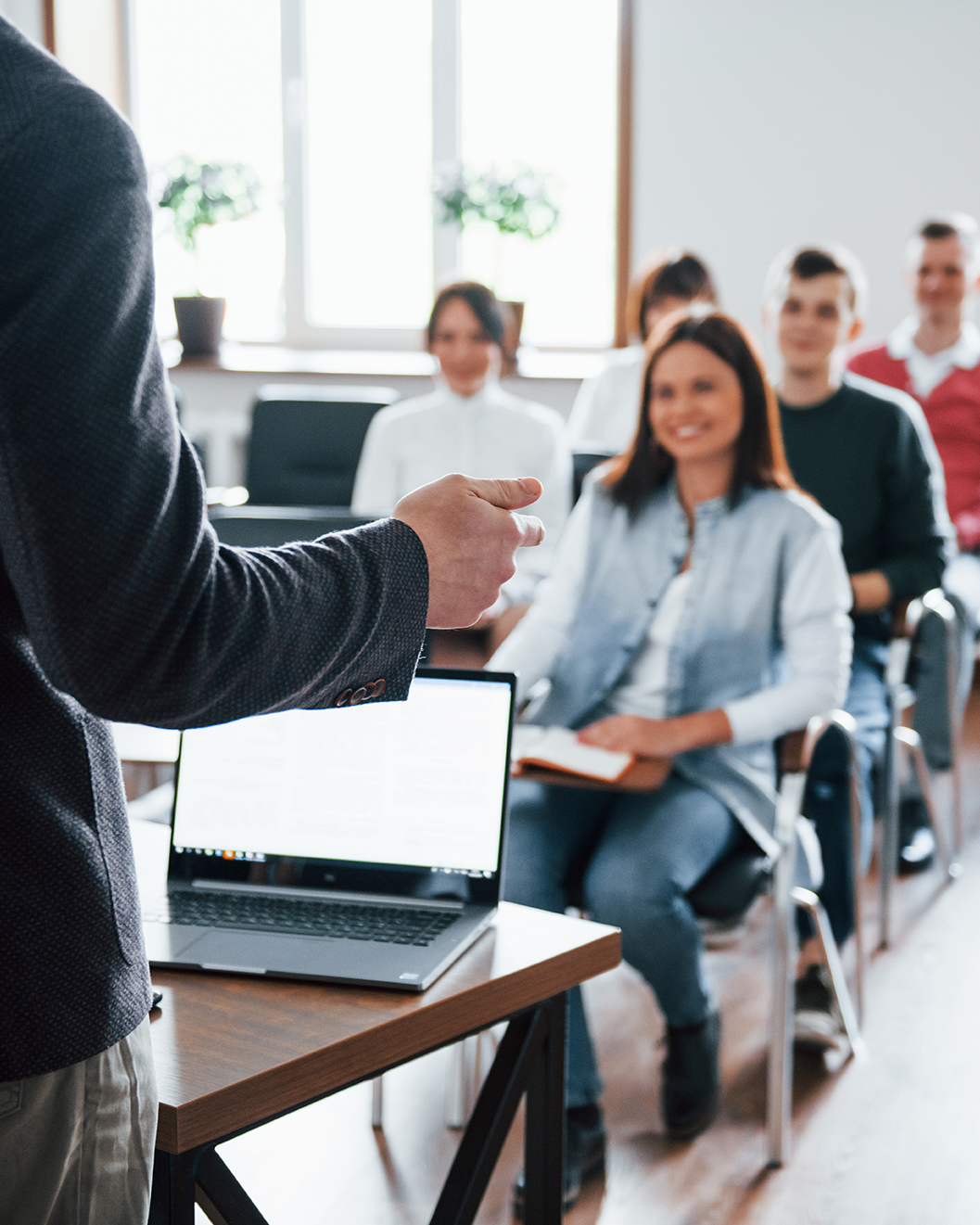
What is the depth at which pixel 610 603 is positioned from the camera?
7.56 feet

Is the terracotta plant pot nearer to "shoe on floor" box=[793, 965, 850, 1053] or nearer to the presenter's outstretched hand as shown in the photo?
"shoe on floor" box=[793, 965, 850, 1053]

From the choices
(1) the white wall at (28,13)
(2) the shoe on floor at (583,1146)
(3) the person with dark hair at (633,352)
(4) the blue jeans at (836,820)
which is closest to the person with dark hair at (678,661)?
(2) the shoe on floor at (583,1146)

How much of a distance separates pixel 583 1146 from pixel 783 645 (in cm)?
86

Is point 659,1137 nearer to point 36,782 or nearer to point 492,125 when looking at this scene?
point 36,782

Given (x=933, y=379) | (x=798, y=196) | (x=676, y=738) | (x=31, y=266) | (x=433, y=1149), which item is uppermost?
(x=798, y=196)

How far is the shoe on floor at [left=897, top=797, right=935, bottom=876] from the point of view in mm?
3203

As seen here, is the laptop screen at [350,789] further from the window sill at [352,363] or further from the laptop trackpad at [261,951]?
the window sill at [352,363]

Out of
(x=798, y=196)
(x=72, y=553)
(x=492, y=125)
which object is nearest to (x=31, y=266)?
(x=72, y=553)

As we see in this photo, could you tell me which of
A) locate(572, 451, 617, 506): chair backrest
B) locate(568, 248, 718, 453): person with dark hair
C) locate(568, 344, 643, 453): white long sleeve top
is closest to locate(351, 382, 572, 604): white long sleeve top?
locate(572, 451, 617, 506): chair backrest

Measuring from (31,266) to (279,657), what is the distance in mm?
211

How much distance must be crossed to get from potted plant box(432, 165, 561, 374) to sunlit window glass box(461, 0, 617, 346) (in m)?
0.06

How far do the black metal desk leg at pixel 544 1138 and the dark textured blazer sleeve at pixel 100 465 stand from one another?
0.64m

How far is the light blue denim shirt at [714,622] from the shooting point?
215 centimetres

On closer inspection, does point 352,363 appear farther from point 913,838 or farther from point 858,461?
point 913,838
